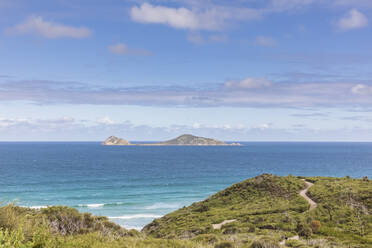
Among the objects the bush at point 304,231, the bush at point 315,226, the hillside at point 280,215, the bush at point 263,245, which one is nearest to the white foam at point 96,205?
the hillside at point 280,215

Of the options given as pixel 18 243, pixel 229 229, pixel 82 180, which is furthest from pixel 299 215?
pixel 82 180

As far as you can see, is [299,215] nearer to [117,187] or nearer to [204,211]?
[204,211]

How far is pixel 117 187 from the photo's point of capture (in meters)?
69.9

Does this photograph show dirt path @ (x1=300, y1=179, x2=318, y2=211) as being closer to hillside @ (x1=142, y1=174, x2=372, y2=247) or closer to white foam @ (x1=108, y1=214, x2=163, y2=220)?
hillside @ (x1=142, y1=174, x2=372, y2=247)

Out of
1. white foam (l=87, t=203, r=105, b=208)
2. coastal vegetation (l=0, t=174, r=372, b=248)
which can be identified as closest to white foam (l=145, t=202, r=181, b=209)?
coastal vegetation (l=0, t=174, r=372, b=248)

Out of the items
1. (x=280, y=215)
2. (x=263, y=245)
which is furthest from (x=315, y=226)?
(x=263, y=245)

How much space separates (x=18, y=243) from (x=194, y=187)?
A: 6584 cm

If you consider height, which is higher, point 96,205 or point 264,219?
point 264,219

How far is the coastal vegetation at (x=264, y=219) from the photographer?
18250mm

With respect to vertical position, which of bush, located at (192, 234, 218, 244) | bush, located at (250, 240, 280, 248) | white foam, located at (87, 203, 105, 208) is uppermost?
bush, located at (250, 240, 280, 248)

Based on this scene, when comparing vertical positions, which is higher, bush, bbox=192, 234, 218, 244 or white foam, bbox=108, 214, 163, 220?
bush, bbox=192, 234, 218, 244

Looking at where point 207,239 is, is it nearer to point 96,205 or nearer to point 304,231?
point 304,231

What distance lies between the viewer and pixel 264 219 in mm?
33000

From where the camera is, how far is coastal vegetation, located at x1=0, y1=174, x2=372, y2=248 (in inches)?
719
